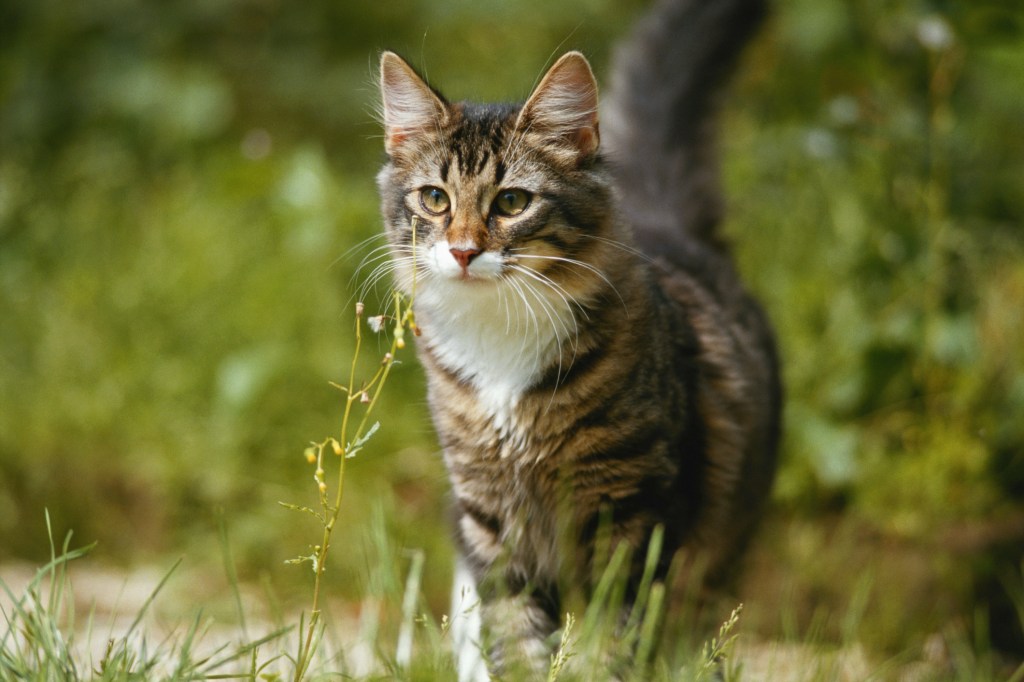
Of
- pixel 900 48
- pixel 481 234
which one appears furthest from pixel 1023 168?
pixel 481 234

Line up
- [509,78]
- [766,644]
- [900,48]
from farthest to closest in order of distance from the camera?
[509,78], [900,48], [766,644]

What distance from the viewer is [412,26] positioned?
579cm

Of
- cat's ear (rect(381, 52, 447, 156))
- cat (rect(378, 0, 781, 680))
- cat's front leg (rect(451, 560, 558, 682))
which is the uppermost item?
cat's ear (rect(381, 52, 447, 156))

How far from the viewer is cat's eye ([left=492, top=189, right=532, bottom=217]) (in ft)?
7.29

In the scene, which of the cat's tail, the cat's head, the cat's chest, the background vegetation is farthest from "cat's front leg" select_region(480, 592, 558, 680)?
the cat's tail

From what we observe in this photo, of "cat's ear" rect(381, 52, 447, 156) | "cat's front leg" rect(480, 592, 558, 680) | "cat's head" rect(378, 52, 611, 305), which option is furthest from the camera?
"cat's ear" rect(381, 52, 447, 156)

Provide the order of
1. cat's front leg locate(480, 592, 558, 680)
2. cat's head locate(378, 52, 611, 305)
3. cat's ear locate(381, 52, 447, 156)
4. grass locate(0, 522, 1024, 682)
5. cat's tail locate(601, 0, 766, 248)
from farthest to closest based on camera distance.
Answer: cat's tail locate(601, 0, 766, 248)
cat's ear locate(381, 52, 447, 156)
cat's head locate(378, 52, 611, 305)
cat's front leg locate(480, 592, 558, 680)
grass locate(0, 522, 1024, 682)

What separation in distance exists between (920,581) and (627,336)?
62.8 inches

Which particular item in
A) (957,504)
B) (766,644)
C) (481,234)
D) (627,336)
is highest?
(481,234)

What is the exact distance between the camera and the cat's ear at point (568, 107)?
2240mm

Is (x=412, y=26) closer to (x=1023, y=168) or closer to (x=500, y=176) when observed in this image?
(x=1023, y=168)

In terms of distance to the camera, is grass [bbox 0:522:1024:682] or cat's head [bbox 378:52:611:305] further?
cat's head [bbox 378:52:611:305]

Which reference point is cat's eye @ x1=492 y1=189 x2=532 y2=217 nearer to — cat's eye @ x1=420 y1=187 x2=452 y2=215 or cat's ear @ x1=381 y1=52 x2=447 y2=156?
cat's eye @ x1=420 y1=187 x2=452 y2=215

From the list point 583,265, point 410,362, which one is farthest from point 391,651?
point 410,362
